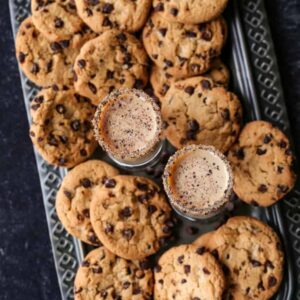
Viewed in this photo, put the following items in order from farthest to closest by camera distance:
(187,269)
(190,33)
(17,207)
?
(17,207)
(190,33)
(187,269)

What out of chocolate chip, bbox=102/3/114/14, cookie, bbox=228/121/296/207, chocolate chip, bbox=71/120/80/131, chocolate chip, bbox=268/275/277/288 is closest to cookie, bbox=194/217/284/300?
chocolate chip, bbox=268/275/277/288

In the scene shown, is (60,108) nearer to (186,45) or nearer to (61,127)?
(61,127)

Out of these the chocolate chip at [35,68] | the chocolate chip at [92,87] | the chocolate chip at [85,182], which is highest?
the chocolate chip at [35,68]

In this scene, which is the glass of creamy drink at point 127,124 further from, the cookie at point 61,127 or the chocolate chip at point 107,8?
the chocolate chip at point 107,8

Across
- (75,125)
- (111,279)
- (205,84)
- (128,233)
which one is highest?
(205,84)

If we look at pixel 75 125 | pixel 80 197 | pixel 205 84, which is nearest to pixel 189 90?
pixel 205 84

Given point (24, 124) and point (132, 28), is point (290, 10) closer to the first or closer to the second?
point (132, 28)

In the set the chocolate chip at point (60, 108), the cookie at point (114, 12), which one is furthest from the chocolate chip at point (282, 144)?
the chocolate chip at point (60, 108)

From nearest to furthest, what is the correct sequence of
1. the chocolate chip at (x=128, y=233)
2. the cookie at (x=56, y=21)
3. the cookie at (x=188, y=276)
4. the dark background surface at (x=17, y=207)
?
1. the cookie at (x=188, y=276)
2. the chocolate chip at (x=128, y=233)
3. the cookie at (x=56, y=21)
4. the dark background surface at (x=17, y=207)
